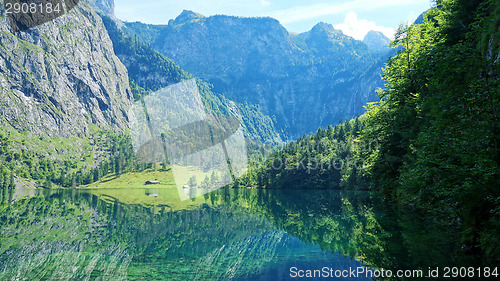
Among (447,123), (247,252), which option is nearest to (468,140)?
(447,123)

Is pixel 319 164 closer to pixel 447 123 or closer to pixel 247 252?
pixel 247 252

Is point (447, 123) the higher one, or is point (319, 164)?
point (319, 164)

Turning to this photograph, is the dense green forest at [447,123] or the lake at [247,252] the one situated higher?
the dense green forest at [447,123]

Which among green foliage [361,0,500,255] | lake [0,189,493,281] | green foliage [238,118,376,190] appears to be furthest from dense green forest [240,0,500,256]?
green foliage [238,118,376,190]

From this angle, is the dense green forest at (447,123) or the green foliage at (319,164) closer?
the dense green forest at (447,123)

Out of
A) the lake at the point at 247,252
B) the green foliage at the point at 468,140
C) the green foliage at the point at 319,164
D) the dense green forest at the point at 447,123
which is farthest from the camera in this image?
the green foliage at the point at 319,164

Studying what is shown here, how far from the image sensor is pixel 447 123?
1759 cm

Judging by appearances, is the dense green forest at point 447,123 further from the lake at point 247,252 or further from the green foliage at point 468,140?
the lake at point 247,252

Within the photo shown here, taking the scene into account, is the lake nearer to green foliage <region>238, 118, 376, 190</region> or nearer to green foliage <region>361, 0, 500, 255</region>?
green foliage <region>361, 0, 500, 255</region>

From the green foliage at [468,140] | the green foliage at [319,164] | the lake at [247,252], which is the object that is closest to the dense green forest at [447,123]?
the green foliage at [468,140]

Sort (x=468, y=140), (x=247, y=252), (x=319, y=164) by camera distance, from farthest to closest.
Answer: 1. (x=319, y=164)
2. (x=247, y=252)
3. (x=468, y=140)

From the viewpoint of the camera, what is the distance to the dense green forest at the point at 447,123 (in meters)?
14.6

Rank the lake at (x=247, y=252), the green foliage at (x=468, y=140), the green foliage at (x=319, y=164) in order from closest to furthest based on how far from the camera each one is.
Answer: the green foliage at (x=468, y=140), the lake at (x=247, y=252), the green foliage at (x=319, y=164)

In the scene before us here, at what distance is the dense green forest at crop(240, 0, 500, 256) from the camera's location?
14648mm
